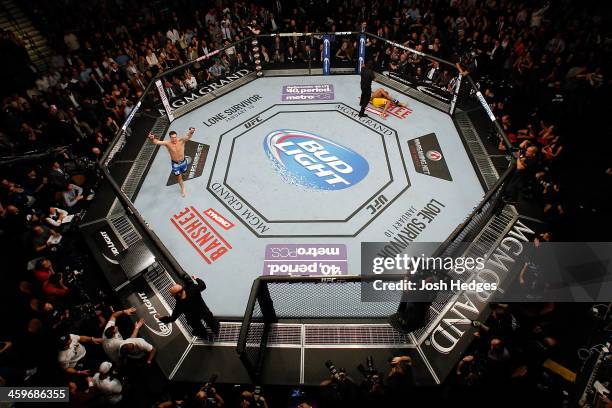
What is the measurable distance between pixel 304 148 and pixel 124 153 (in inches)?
178

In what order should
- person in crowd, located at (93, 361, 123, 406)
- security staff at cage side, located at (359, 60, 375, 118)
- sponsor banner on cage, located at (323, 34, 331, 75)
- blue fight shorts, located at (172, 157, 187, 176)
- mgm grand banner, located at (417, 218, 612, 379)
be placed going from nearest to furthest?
person in crowd, located at (93, 361, 123, 406) < mgm grand banner, located at (417, 218, 612, 379) < blue fight shorts, located at (172, 157, 187, 176) < security staff at cage side, located at (359, 60, 375, 118) < sponsor banner on cage, located at (323, 34, 331, 75)

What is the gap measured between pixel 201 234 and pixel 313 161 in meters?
3.07

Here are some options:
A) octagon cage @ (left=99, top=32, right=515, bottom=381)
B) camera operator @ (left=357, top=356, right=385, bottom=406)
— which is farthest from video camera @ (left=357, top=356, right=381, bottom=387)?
octagon cage @ (left=99, top=32, right=515, bottom=381)

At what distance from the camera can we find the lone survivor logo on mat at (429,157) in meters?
7.41

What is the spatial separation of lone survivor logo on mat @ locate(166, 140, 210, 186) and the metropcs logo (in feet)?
9.75

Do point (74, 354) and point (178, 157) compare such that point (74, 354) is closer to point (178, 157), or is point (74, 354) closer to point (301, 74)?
point (178, 157)

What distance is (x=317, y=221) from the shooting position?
6.54 meters

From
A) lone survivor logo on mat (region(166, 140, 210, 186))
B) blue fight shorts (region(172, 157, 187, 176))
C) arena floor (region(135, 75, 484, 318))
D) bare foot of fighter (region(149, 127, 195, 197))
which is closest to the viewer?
arena floor (region(135, 75, 484, 318))

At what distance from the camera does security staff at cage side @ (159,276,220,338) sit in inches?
163

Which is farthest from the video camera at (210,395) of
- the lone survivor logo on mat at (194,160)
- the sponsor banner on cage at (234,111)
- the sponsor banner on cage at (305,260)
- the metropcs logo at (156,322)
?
the sponsor banner on cage at (234,111)

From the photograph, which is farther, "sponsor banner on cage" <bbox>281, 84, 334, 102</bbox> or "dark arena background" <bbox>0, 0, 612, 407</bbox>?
"sponsor banner on cage" <bbox>281, 84, 334, 102</bbox>

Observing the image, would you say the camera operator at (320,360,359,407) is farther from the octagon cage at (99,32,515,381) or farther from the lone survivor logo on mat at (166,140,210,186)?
the lone survivor logo on mat at (166,140,210,186)

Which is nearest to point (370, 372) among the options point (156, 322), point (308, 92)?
point (156, 322)

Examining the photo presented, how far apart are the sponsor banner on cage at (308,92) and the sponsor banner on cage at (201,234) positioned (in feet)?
16.4
